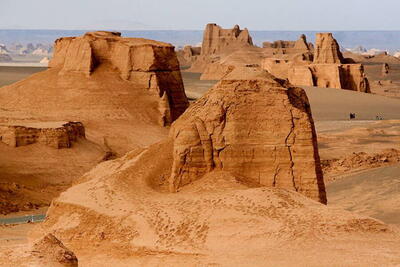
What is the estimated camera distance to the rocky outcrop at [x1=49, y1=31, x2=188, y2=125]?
3812 cm

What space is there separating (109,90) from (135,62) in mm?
1807

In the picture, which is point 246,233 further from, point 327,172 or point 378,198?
point 327,172

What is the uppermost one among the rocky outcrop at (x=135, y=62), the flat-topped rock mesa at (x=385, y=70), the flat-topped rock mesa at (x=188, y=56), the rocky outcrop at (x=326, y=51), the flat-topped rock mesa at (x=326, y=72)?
the rocky outcrop at (x=135, y=62)

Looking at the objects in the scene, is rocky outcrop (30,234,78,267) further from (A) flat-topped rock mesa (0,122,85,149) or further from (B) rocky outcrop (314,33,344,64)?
(B) rocky outcrop (314,33,344,64)

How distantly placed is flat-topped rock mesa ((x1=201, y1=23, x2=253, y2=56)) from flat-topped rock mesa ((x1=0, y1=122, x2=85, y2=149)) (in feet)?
253

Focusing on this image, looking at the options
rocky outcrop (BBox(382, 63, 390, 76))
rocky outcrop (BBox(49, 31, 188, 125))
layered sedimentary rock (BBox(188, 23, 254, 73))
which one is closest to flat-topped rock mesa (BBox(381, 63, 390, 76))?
rocky outcrop (BBox(382, 63, 390, 76))

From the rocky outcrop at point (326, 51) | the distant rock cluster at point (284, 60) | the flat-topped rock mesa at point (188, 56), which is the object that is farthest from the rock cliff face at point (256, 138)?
the flat-topped rock mesa at point (188, 56)

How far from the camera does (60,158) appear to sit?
3016cm

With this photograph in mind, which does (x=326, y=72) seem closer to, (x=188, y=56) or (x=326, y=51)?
(x=326, y=51)

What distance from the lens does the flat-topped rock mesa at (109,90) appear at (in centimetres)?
3597

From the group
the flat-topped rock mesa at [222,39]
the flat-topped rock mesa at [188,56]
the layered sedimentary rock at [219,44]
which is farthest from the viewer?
the flat-topped rock mesa at [188,56]

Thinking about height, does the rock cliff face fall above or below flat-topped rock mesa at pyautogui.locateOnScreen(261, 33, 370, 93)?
above

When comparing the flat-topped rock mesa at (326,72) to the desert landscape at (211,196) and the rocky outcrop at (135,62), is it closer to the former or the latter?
the rocky outcrop at (135,62)

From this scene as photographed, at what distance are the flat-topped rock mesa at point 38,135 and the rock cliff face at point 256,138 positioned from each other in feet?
46.3
